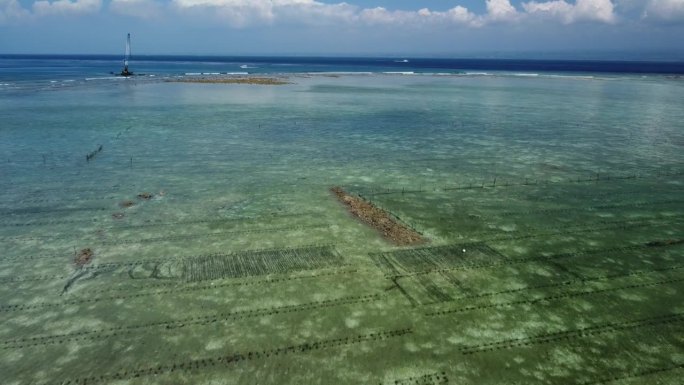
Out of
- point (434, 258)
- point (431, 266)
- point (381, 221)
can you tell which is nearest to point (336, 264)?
point (431, 266)

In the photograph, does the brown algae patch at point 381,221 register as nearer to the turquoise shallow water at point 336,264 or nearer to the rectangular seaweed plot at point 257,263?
the turquoise shallow water at point 336,264

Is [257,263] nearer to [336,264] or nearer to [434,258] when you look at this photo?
[336,264]

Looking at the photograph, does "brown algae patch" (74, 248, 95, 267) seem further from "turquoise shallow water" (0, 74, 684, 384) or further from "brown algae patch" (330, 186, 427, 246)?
"brown algae patch" (330, 186, 427, 246)

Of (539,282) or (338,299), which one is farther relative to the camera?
(539,282)

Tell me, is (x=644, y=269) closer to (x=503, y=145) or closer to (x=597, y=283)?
(x=597, y=283)

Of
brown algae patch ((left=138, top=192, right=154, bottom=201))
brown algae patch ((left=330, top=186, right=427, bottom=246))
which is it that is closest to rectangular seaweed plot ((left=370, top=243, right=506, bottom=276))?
brown algae patch ((left=330, top=186, right=427, bottom=246))

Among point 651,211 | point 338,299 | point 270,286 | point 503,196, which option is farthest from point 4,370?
point 651,211
